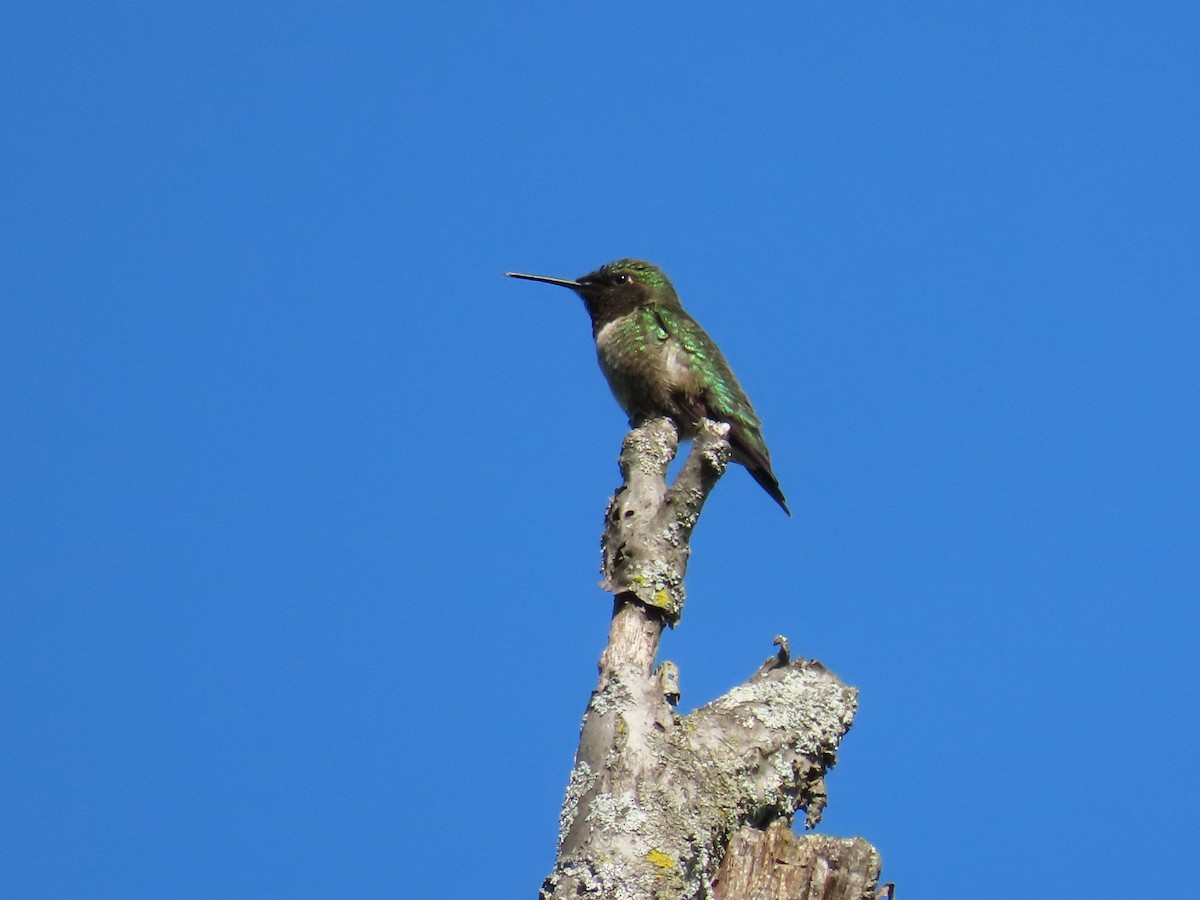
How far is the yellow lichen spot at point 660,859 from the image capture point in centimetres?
433

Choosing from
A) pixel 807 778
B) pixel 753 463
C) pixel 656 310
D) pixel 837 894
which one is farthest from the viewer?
pixel 656 310

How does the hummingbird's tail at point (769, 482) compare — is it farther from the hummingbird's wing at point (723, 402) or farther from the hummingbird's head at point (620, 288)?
the hummingbird's head at point (620, 288)

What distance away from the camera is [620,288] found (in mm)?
9461

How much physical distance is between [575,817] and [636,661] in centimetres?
67

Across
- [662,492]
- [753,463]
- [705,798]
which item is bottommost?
[705,798]

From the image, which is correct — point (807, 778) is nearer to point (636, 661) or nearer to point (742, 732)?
point (742, 732)

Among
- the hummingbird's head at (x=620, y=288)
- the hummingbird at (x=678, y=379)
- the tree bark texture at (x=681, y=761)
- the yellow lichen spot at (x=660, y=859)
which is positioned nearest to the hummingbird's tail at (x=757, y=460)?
the hummingbird at (x=678, y=379)

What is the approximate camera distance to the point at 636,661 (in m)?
4.93

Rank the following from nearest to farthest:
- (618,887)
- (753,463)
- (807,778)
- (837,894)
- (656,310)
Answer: (618,887)
(837,894)
(807,778)
(753,463)
(656,310)

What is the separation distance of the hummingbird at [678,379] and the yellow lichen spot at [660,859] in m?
4.05

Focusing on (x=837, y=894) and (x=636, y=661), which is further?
(x=636, y=661)

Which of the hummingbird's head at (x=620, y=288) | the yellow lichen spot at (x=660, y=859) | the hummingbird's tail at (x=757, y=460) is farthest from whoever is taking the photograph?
the hummingbird's head at (x=620, y=288)

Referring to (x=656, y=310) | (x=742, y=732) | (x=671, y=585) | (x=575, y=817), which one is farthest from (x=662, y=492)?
(x=656, y=310)

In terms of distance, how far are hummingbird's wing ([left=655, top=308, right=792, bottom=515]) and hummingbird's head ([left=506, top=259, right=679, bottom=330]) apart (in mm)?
636
